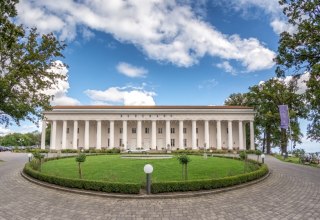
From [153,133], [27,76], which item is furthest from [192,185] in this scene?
[153,133]

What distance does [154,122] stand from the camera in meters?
62.3

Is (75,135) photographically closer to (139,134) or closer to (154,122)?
(139,134)

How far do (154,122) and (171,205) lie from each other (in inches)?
2071

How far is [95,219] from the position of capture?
8.09 metres

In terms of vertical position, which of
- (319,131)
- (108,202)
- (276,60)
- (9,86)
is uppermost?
(276,60)

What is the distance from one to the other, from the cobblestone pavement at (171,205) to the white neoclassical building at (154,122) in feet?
160

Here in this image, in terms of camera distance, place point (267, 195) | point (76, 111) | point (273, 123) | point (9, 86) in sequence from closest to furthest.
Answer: point (267, 195) < point (9, 86) < point (273, 123) < point (76, 111)

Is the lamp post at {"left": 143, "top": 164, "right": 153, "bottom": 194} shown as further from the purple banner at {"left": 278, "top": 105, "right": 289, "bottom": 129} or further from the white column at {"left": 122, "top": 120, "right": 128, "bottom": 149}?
the white column at {"left": 122, "top": 120, "right": 128, "bottom": 149}

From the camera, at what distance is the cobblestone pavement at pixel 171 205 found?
8.43m

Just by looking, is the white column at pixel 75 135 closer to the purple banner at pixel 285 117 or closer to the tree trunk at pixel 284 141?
the tree trunk at pixel 284 141

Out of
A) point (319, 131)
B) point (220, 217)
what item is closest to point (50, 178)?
point (220, 217)

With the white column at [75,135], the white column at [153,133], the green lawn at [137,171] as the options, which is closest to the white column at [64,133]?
the white column at [75,135]

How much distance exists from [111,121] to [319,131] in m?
43.5

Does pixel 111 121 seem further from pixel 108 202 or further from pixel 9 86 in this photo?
pixel 108 202
